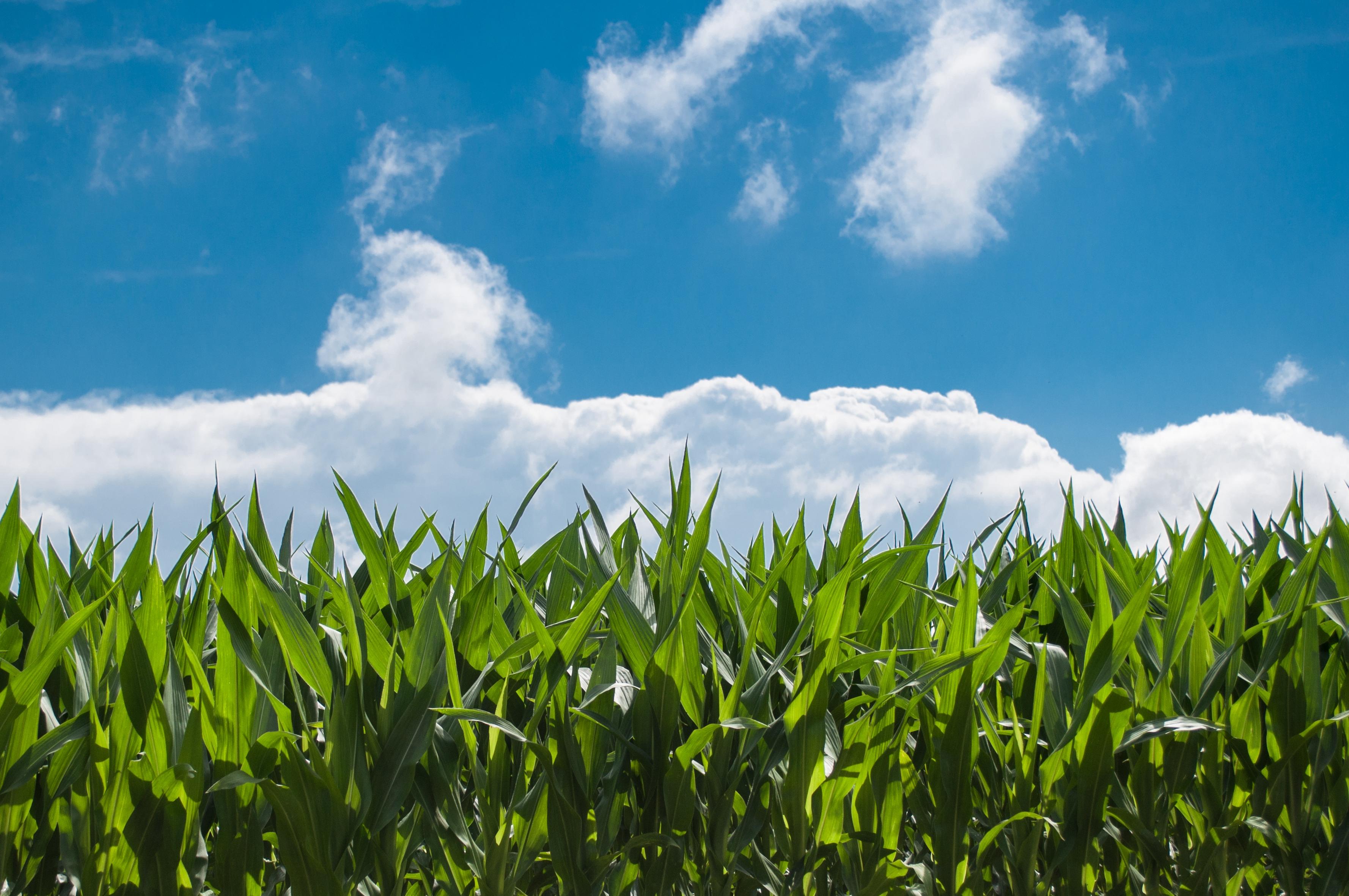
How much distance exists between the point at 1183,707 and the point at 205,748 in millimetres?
1548

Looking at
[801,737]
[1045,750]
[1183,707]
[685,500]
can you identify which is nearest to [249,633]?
[685,500]

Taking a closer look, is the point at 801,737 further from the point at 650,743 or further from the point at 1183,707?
the point at 1183,707

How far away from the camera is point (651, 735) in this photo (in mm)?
1320

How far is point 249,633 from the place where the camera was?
1326 millimetres

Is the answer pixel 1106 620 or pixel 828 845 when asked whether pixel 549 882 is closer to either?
pixel 828 845

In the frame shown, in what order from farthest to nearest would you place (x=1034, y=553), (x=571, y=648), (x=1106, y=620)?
(x=1034, y=553) → (x=1106, y=620) → (x=571, y=648)

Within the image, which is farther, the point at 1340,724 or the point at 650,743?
the point at 1340,724

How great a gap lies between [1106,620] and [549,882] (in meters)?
1.00

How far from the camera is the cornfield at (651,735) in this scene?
4.03 feet

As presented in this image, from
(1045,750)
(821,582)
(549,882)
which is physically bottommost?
(549,882)

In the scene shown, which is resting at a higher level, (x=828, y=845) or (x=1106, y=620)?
(x=1106, y=620)

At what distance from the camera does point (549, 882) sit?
1.45 meters

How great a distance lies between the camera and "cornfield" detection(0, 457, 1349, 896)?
1.23 m

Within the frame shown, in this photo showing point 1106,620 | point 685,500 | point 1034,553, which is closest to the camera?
point 1106,620
